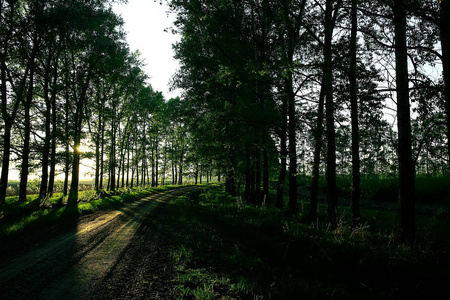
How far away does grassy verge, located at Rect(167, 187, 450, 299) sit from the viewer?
388 cm

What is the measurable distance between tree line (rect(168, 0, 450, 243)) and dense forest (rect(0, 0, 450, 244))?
0.05 meters

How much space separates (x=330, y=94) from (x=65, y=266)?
31.3 ft

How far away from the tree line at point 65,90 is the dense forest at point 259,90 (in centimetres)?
12

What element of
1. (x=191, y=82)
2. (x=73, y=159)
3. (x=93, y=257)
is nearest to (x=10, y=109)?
(x=73, y=159)

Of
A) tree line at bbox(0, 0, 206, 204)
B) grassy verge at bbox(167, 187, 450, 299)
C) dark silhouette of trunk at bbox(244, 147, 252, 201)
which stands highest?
tree line at bbox(0, 0, 206, 204)

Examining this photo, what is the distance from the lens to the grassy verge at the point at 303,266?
388cm

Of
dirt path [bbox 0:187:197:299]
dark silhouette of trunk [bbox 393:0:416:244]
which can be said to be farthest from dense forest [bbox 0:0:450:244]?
dirt path [bbox 0:187:197:299]

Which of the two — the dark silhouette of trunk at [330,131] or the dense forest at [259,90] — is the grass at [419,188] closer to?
the dense forest at [259,90]

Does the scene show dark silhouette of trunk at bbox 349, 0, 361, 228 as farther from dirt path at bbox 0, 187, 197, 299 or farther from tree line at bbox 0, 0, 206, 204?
tree line at bbox 0, 0, 206, 204

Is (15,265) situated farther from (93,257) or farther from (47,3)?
(47,3)

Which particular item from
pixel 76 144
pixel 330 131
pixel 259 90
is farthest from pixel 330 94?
pixel 76 144

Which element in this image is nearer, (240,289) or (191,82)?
(240,289)

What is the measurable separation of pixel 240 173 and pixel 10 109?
20.0 m

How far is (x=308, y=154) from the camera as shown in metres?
9.88
